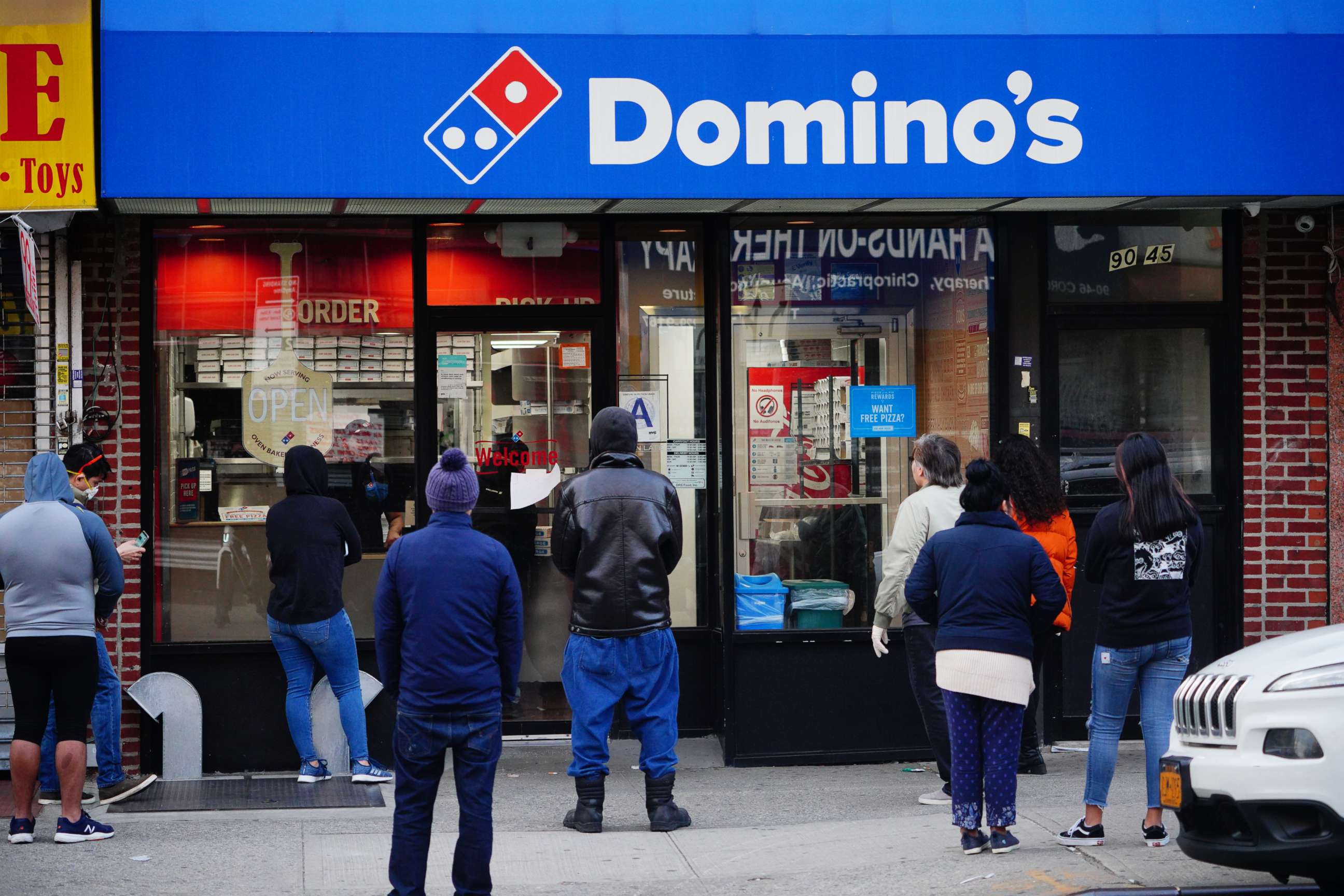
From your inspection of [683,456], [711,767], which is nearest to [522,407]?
[683,456]

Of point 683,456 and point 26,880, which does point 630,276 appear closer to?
point 683,456

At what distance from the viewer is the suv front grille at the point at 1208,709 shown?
5.35m

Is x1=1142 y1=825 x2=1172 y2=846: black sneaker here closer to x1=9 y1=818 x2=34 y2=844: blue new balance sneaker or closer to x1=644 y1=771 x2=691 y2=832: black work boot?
x1=644 y1=771 x2=691 y2=832: black work boot

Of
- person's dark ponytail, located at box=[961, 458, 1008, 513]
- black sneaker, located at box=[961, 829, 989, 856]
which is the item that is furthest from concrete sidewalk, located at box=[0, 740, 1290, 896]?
person's dark ponytail, located at box=[961, 458, 1008, 513]

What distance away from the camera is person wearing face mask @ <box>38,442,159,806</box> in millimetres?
7531

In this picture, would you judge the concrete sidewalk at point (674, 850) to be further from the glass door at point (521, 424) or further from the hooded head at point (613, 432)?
the hooded head at point (613, 432)

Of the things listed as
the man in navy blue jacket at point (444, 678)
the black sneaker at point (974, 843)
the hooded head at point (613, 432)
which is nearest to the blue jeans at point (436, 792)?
the man in navy blue jacket at point (444, 678)

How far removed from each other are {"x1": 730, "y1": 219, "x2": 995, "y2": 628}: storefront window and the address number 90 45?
0.78 meters

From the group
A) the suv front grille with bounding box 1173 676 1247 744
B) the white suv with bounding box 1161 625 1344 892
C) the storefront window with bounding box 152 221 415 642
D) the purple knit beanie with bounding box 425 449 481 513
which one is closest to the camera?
the white suv with bounding box 1161 625 1344 892

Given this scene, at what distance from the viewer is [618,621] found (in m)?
6.95

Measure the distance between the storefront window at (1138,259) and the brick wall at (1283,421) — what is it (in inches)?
8.8

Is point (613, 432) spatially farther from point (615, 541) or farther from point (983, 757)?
point (983, 757)

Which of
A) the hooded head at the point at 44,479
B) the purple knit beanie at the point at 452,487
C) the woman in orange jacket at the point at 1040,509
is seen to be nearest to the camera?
the purple knit beanie at the point at 452,487

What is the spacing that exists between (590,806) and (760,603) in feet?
6.64
